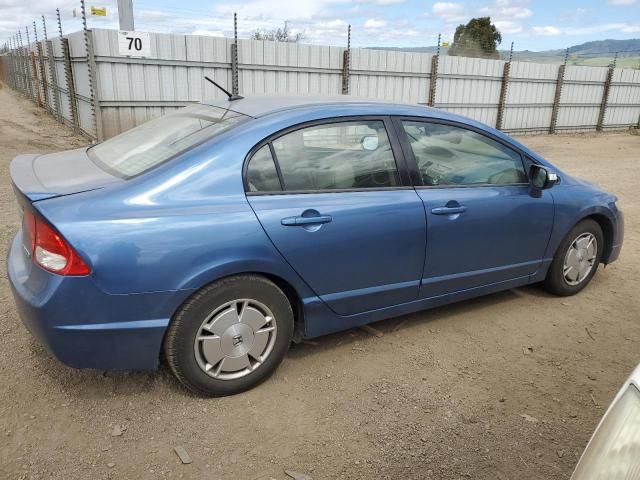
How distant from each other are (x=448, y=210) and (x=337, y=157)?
781 millimetres

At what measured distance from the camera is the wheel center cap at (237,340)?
2709 mm

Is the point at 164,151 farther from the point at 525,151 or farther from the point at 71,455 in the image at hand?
the point at 525,151

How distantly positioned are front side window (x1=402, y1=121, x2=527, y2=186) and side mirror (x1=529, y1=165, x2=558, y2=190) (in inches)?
2.4

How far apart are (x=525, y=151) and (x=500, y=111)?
1473cm

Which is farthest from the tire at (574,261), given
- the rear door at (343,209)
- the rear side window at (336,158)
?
the rear side window at (336,158)

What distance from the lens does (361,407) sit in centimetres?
281

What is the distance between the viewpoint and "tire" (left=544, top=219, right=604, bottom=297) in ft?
13.4

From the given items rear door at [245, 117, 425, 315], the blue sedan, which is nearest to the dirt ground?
the blue sedan

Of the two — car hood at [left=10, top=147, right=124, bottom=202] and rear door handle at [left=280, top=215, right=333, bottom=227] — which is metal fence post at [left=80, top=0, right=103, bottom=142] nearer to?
car hood at [left=10, top=147, right=124, bottom=202]

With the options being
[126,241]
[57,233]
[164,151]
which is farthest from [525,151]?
[57,233]

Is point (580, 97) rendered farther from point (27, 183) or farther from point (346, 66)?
point (27, 183)

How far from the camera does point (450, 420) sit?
274 cm

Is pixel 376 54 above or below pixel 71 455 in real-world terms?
above

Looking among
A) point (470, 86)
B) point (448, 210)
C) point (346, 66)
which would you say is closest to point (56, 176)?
point (448, 210)
